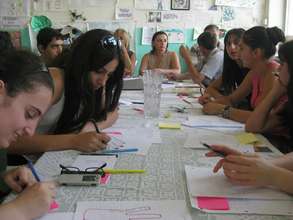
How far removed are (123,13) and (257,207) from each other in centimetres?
374

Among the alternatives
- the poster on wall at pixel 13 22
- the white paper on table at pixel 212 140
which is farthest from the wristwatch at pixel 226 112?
the poster on wall at pixel 13 22

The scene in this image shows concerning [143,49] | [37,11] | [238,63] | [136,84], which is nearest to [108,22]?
[143,49]

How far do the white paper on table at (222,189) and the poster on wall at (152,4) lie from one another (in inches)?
138

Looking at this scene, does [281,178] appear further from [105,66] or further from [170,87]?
[170,87]

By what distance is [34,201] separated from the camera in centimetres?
77

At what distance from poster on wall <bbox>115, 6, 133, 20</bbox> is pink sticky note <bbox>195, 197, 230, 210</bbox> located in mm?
3668

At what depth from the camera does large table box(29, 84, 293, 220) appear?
858 mm

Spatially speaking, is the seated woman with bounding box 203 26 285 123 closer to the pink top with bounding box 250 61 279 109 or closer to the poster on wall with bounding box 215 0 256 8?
the pink top with bounding box 250 61 279 109

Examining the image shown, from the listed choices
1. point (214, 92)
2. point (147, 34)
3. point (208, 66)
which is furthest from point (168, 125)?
point (147, 34)

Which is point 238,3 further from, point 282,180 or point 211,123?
point 282,180

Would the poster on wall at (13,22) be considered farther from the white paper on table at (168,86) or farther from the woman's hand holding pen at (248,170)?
the woman's hand holding pen at (248,170)

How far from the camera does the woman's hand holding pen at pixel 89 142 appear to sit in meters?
1.20

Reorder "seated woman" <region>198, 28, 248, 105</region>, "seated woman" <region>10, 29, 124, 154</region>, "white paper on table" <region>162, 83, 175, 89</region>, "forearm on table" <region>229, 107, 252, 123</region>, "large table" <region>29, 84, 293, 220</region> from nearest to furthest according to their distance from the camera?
"large table" <region>29, 84, 293, 220</region>, "seated woman" <region>10, 29, 124, 154</region>, "forearm on table" <region>229, 107, 252, 123</region>, "seated woman" <region>198, 28, 248, 105</region>, "white paper on table" <region>162, 83, 175, 89</region>

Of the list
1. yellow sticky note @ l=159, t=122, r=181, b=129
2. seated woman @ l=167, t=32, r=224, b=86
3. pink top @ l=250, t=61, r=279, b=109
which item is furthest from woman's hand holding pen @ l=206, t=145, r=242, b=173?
seated woman @ l=167, t=32, r=224, b=86
